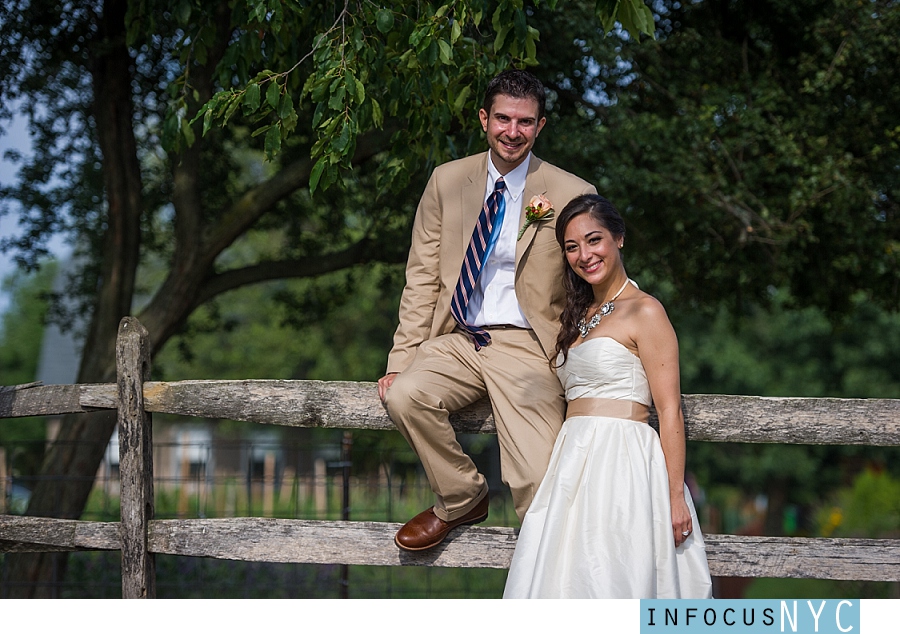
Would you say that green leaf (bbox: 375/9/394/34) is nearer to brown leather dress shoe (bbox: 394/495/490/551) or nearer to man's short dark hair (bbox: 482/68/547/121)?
man's short dark hair (bbox: 482/68/547/121)

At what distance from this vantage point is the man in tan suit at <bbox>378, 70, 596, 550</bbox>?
143 inches

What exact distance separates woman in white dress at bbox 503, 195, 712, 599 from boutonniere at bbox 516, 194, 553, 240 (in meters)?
0.17

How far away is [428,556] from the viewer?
390 centimetres

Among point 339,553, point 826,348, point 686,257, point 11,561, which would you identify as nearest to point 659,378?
point 339,553

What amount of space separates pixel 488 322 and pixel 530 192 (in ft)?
1.89

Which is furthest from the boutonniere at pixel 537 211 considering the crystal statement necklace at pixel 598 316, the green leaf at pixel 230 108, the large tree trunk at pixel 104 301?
the large tree trunk at pixel 104 301

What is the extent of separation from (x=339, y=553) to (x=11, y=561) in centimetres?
500

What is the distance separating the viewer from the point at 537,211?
3729 mm

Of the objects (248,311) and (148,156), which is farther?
(248,311)

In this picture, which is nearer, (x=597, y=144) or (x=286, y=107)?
(x=286, y=107)

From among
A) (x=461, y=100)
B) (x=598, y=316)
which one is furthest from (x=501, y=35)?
(x=598, y=316)

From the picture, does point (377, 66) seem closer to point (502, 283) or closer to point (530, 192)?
point (530, 192)

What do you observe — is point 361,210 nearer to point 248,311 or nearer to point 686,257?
point 686,257

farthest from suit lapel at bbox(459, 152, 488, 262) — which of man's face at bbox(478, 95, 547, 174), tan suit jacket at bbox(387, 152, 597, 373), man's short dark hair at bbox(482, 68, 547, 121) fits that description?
man's short dark hair at bbox(482, 68, 547, 121)
